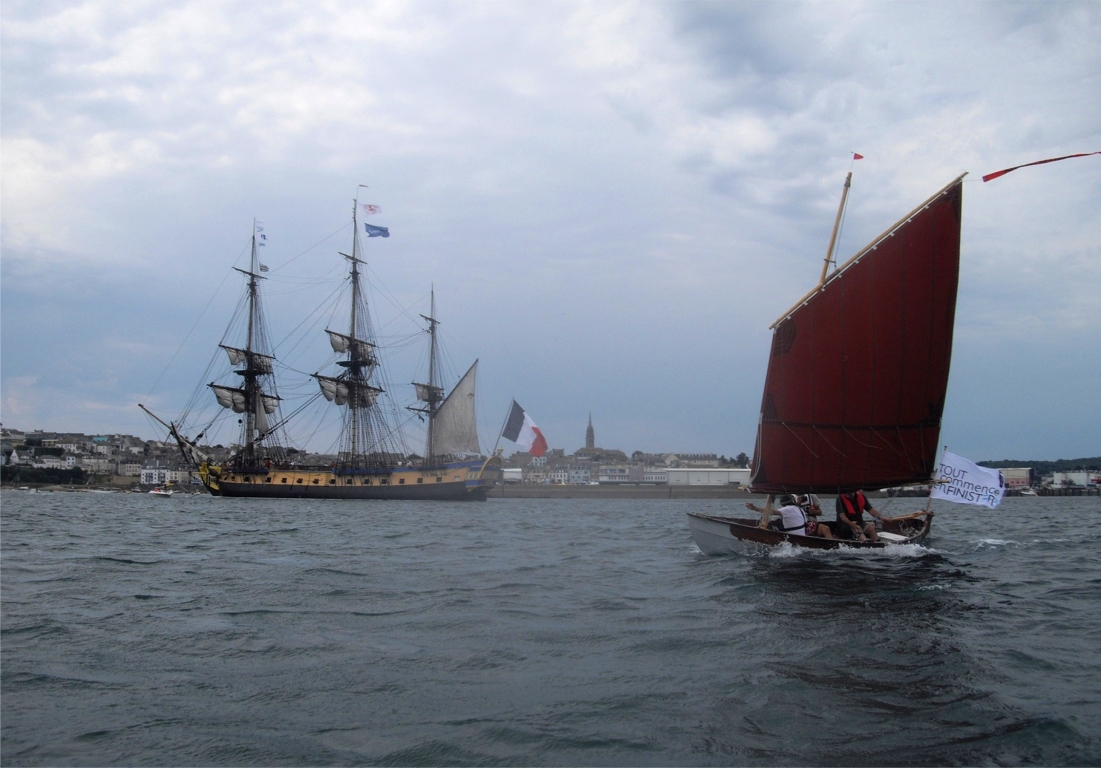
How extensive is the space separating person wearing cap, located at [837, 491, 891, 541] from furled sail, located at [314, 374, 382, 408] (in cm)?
6121

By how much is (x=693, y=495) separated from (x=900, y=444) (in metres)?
86.3

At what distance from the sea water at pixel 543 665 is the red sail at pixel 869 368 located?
396cm

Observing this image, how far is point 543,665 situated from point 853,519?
46.0 ft

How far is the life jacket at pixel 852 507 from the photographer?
1923cm

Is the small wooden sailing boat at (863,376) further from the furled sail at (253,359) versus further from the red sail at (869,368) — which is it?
the furled sail at (253,359)

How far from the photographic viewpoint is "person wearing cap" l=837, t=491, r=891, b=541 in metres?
18.4

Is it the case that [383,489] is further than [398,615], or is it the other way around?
[383,489]

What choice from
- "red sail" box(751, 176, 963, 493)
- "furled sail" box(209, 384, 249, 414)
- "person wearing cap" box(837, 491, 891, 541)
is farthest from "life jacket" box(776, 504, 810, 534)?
"furled sail" box(209, 384, 249, 414)

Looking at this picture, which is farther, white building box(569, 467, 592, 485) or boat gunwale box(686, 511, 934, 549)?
white building box(569, 467, 592, 485)

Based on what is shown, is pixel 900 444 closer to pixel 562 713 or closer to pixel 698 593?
pixel 698 593

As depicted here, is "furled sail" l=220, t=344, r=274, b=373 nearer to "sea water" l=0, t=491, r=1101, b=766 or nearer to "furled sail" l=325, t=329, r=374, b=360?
"furled sail" l=325, t=329, r=374, b=360

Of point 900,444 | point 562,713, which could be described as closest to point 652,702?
point 562,713

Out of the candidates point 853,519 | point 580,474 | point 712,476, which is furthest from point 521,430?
point 580,474

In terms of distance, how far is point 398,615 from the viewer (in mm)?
10383
